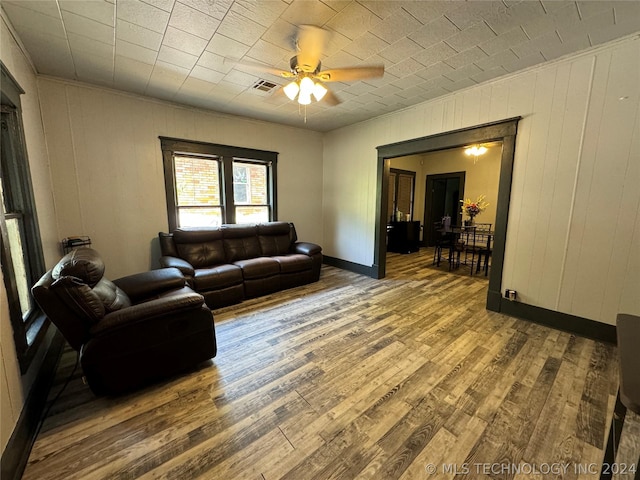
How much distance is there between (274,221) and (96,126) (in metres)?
2.75

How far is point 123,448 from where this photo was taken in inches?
56.7

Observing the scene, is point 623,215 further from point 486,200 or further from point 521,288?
point 486,200

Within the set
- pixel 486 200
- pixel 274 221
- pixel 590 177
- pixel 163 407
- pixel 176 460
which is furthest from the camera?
pixel 486 200

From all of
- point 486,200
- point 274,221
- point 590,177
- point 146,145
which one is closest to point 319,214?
point 274,221

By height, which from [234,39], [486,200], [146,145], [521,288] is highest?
[234,39]

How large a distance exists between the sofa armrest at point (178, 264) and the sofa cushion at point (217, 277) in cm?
8

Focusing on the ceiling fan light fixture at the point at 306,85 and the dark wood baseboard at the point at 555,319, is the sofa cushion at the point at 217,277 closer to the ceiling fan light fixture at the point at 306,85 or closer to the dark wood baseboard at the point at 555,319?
the ceiling fan light fixture at the point at 306,85

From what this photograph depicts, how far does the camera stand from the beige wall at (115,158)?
9.86 ft

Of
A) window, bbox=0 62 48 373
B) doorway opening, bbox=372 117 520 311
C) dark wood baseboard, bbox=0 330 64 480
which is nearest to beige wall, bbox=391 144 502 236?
doorway opening, bbox=372 117 520 311

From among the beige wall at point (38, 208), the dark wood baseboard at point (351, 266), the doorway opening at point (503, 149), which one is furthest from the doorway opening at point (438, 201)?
the beige wall at point (38, 208)

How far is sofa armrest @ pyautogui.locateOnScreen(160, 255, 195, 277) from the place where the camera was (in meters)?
3.13

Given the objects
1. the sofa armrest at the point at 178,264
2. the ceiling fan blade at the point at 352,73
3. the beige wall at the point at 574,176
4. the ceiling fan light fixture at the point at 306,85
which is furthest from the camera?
the sofa armrest at the point at 178,264

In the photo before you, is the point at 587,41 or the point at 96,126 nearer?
the point at 587,41

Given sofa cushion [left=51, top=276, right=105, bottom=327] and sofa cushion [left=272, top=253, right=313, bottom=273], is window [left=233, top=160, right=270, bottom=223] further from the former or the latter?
sofa cushion [left=51, top=276, right=105, bottom=327]
